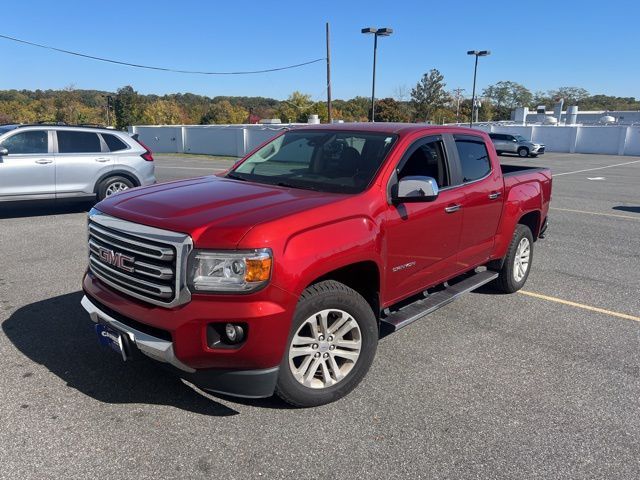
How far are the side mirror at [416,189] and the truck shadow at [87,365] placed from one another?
6.22ft

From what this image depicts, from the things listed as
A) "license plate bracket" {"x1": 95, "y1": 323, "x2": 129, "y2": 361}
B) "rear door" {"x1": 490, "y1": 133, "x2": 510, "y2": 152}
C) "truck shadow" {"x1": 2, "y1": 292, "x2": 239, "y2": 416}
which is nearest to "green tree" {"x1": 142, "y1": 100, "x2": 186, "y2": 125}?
"rear door" {"x1": 490, "y1": 133, "x2": 510, "y2": 152}

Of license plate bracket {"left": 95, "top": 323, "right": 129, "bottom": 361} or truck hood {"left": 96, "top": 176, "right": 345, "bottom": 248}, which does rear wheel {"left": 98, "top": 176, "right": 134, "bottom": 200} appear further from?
license plate bracket {"left": 95, "top": 323, "right": 129, "bottom": 361}

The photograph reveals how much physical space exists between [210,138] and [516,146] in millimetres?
20571

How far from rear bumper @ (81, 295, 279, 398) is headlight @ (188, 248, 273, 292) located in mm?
406

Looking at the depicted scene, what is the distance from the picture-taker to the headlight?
2.90m

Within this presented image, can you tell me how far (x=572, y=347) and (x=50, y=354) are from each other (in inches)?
170

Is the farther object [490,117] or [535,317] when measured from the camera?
[490,117]

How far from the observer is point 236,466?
9.20 feet

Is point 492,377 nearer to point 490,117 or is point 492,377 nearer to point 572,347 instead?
point 572,347

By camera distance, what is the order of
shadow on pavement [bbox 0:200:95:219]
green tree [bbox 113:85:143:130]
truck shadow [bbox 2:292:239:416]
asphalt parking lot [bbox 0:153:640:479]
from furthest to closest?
green tree [bbox 113:85:143:130] < shadow on pavement [bbox 0:200:95:219] < truck shadow [bbox 2:292:239:416] < asphalt parking lot [bbox 0:153:640:479]

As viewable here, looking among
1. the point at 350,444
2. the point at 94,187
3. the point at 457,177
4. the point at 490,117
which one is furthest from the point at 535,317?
the point at 490,117

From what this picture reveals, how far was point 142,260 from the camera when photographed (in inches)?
124

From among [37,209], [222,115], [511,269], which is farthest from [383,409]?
[222,115]

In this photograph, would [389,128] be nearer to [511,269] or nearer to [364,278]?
[364,278]
